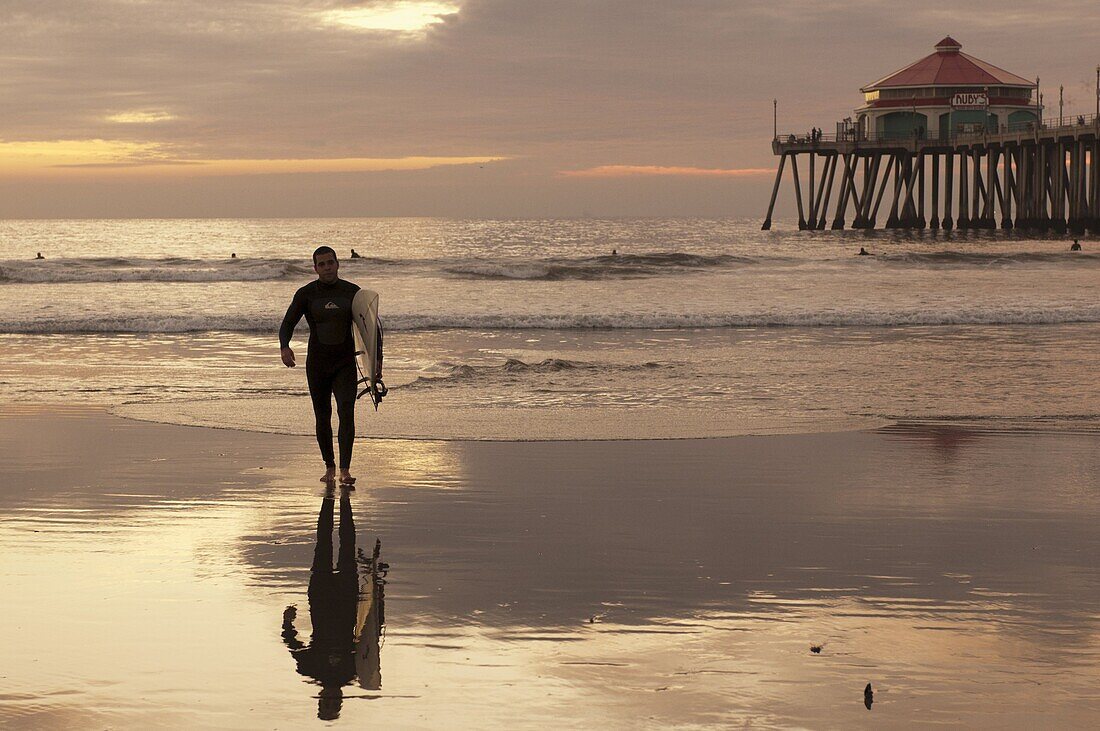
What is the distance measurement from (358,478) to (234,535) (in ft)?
5.79

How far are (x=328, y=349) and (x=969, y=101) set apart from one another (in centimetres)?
7154

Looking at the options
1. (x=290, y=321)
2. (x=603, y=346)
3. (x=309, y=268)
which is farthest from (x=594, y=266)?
(x=290, y=321)

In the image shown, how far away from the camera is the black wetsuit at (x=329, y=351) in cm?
802

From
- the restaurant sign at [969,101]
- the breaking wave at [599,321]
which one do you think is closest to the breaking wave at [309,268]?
the breaking wave at [599,321]

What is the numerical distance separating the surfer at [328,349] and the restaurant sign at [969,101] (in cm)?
7113

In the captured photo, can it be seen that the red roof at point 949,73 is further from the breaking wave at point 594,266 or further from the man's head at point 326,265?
the man's head at point 326,265

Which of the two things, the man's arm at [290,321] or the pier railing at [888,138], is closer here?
the man's arm at [290,321]

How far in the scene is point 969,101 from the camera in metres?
73.6

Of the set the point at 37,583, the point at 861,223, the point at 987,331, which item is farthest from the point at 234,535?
the point at 861,223

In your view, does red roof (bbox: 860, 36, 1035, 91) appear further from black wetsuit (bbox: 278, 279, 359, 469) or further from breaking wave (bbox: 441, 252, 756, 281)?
black wetsuit (bbox: 278, 279, 359, 469)

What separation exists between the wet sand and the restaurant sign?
69217mm

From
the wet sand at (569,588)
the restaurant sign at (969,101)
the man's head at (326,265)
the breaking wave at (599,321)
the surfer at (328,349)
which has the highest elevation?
the restaurant sign at (969,101)

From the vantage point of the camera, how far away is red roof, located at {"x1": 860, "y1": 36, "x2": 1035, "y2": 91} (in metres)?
74.5

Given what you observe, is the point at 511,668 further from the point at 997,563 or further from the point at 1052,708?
the point at 997,563
